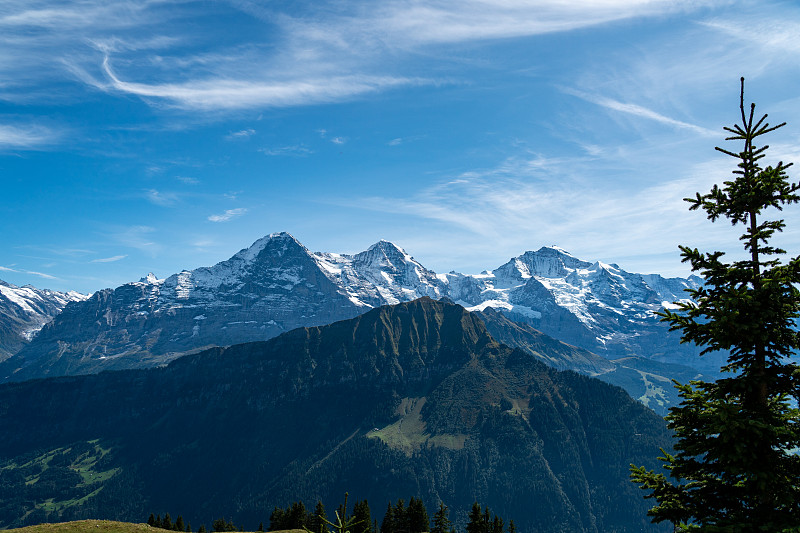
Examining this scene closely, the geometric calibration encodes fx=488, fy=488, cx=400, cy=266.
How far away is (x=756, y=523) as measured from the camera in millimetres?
17828

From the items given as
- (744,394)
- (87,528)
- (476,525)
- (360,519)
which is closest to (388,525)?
(476,525)

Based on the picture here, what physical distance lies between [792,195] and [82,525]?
3708 inches

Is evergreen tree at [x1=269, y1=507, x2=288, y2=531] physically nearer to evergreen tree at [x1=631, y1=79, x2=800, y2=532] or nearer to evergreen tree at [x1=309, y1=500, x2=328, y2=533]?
evergreen tree at [x1=309, y1=500, x2=328, y2=533]

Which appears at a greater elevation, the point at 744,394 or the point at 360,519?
the point at 744,394

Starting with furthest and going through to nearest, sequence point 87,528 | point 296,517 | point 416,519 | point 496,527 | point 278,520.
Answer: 1. point 278,520
2. point 296,517
3. point 416,519
4. point 496,527
5. point 87,528

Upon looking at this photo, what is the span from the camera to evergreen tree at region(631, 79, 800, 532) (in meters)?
18.0

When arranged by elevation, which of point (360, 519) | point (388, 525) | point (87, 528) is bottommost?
point (388, 525)

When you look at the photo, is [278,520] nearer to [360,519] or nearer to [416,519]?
[416,519]

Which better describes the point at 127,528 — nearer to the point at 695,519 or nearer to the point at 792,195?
the point at 695,519

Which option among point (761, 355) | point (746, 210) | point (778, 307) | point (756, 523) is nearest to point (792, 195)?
point (746, 210)

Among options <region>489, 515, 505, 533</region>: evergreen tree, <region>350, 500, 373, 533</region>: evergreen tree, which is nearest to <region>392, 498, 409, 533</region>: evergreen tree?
<region>350, 500, 373, 533</region>: evergreen tree

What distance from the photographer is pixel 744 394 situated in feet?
66.5

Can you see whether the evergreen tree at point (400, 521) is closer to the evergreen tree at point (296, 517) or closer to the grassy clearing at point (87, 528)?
the evergreen tree at point (296, 517)

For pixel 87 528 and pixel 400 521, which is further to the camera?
pixel 400 521
